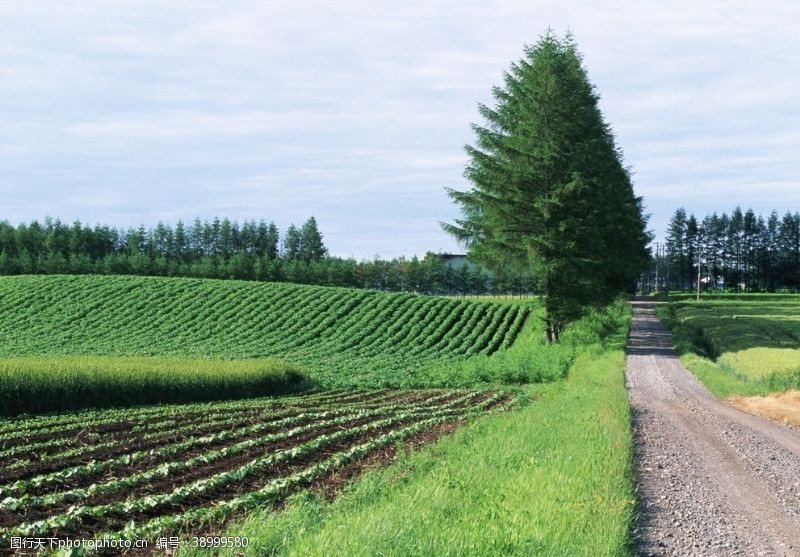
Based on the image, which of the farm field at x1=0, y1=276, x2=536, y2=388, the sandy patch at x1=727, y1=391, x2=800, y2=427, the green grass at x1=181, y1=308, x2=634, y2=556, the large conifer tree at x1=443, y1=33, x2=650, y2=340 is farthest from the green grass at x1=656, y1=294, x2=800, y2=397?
the green grass at x1=181, y1=308, x2=634, y2=556

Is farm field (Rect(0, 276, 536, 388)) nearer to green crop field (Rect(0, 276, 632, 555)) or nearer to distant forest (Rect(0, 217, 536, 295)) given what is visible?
green crop field (Rect(0, 276, 632, 555))

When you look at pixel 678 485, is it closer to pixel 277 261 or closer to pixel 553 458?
pixel 553 458

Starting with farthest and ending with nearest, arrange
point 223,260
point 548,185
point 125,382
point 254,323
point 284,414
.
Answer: point 223,260, point 254,323, point 548,185, point 125,382, point 284,414

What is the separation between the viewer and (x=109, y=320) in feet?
179

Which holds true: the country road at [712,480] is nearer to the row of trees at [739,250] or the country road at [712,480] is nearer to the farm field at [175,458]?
the farm field at [175,458]

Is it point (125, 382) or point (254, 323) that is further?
point (254, 323)

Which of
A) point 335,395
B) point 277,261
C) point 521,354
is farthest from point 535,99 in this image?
→ point 277,261

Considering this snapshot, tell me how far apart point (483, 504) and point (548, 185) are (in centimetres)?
3019

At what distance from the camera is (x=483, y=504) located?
28.3 feet

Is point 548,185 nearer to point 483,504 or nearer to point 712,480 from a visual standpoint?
point 712,480

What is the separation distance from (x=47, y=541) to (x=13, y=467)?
5.01 meters

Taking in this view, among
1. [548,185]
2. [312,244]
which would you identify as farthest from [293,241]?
[548,185]

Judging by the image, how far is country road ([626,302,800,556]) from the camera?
9.00 m

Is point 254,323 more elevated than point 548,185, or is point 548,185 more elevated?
point 548,185
